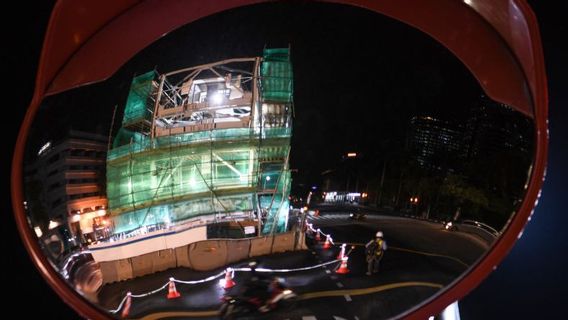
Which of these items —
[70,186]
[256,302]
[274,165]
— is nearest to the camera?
[274,165]

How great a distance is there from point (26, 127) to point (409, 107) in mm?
1222

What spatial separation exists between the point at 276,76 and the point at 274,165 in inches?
11.3

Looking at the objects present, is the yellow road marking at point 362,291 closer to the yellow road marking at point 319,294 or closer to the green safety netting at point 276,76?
the yellow road marking at point 319,294

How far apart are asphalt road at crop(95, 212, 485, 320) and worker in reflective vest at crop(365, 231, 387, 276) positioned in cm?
2

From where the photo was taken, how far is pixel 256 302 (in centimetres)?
121

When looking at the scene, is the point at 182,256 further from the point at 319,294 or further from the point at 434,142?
the point at 434,142

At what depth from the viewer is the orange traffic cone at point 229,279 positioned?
1.16 metres

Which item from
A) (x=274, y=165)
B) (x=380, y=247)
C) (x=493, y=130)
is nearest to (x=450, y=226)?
(x=380, y=247)

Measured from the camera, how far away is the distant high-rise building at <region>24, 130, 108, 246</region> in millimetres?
1057

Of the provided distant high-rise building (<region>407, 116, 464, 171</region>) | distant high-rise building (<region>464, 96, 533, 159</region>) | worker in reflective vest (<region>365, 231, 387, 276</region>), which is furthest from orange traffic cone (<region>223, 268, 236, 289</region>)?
distant high-rise building (<region>464, 96, 533, 159</region>)

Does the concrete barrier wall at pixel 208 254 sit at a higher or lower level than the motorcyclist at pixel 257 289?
higher

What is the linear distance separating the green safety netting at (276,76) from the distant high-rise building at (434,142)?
43cm

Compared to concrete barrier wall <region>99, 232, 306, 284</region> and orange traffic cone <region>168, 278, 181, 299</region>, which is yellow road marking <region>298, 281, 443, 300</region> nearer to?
concrete barrier wall <region>99, 232, 306, 284</region>

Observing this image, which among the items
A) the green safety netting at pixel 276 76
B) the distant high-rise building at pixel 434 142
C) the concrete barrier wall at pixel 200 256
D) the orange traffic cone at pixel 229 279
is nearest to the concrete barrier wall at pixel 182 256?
the concrete barrier wall at pixel 200 256
